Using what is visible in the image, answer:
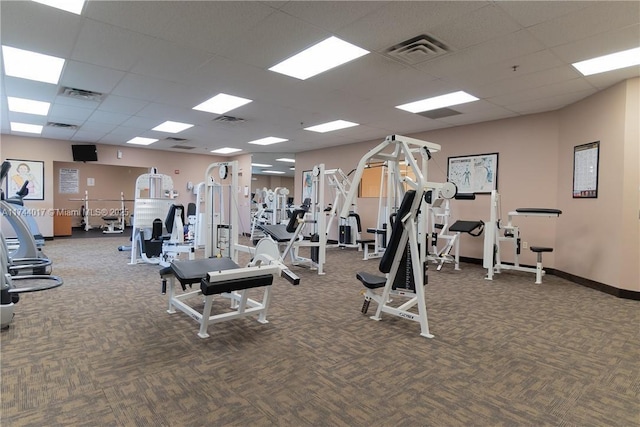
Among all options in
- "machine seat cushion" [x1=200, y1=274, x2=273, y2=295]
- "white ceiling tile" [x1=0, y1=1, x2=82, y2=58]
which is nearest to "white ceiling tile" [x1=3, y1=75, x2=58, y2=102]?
"white ceiling tile" [x1=0, y1=1, x2=82, y2=58]

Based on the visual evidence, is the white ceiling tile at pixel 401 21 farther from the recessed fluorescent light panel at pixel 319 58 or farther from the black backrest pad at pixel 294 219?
the black backrest pad at pixel 294 219

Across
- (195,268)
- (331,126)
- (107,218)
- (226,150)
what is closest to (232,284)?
(195,268)

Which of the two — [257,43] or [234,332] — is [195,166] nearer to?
[257,43]

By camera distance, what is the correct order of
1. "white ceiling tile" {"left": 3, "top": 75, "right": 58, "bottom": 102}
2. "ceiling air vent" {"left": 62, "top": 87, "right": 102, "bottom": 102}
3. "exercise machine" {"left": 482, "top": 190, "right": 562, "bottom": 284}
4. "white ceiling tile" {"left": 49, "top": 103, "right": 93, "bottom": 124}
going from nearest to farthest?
"white ceiling tile" {"left": 3, "top": 75, "right": 58, "bottom": 102} → "ceiling air vent" {"left": 62, "top": 87, "right": 102, "bottom": 102} → "exercise machine" {"left": 482, "top": 190, "right": 562, "bottom": 284} → "white ceiling tile" {"left": 49, "top": 103, "right": 93, "bottom": 124}

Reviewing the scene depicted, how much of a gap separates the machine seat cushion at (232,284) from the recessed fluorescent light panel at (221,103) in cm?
320

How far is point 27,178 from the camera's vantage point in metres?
8.62

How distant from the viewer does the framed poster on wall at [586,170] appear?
465 cm

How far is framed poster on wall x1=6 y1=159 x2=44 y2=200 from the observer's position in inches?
332

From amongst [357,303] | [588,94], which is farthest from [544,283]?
[357,303]

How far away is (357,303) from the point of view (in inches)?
150

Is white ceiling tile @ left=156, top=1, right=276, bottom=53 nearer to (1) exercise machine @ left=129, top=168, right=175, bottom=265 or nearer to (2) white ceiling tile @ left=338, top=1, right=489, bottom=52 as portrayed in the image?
(2) white ceiling tile @ left=338, top=1, right=489, bottom=52

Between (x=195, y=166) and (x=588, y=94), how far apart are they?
9.83 metres

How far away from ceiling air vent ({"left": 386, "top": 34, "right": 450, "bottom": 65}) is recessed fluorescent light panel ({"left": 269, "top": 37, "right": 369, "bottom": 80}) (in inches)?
12.3

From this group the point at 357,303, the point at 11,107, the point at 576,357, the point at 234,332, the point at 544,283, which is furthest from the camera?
the point at 11,107
